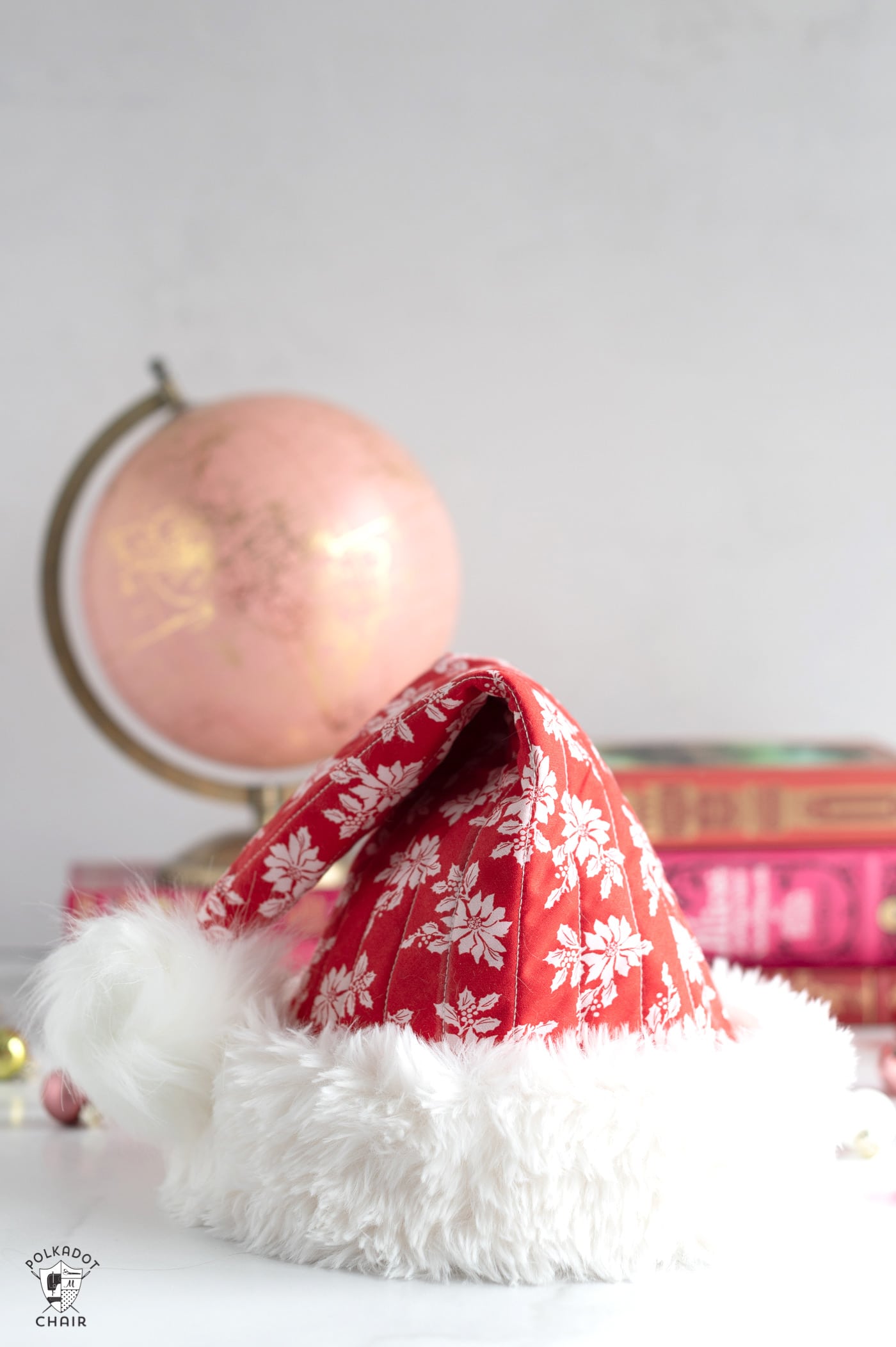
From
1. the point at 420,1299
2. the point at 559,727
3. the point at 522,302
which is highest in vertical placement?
the point at 522,302

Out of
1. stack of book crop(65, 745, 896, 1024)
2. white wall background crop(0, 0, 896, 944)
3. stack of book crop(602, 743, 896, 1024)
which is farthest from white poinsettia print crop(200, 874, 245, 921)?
white wall background crop(0, 0, 896, 944)

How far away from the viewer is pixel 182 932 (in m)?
0.56

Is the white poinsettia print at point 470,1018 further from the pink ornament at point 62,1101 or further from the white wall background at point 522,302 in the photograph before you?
the white wall background at point 522,302

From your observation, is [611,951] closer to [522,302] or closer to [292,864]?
[292,864]

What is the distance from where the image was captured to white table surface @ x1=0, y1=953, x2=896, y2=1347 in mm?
458

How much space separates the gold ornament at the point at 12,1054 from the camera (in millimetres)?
771

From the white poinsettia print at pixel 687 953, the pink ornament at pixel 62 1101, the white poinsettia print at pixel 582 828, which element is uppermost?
the white poinsettia print at pixel 582 828

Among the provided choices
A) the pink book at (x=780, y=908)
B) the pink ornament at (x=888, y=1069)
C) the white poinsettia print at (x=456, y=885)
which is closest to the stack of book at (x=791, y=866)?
the pink book at (x=780, y=908)

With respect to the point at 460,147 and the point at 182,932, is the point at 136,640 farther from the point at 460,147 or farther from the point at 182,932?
the point at 460,147

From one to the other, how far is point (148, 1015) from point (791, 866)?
0.49 m

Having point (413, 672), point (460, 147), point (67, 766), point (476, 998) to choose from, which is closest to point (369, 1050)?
point (476, 998)

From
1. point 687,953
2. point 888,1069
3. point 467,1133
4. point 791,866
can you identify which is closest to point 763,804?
point 791,866

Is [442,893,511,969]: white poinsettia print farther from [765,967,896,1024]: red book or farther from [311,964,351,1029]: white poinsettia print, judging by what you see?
[765,967,896,1024]: red book

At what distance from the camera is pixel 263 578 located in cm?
84
